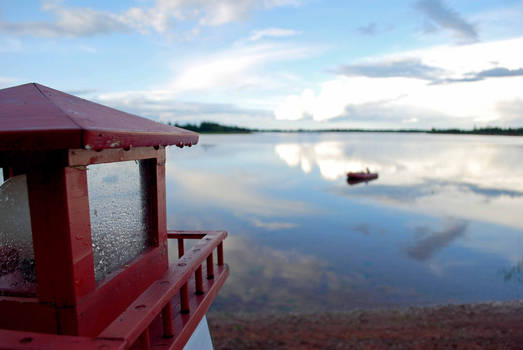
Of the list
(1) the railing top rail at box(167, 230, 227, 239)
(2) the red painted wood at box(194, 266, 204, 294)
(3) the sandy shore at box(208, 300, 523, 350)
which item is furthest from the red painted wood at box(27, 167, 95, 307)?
(3) the sandy shore at box(208, 300, 523, 350)

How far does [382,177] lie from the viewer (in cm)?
4566

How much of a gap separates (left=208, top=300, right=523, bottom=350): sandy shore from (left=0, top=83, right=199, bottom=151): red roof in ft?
26.5

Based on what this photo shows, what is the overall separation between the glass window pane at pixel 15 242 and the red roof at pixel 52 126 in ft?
1.78

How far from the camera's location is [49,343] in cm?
195

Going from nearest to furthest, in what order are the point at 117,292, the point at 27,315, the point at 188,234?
1. the point at 27,315
2. the point at 117,292
3. the point at 188,234

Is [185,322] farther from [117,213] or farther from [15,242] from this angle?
[15,242]

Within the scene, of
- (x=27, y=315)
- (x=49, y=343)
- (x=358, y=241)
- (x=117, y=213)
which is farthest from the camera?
(x=358, y=241)

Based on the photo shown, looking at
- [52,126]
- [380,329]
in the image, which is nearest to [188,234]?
[52,126]

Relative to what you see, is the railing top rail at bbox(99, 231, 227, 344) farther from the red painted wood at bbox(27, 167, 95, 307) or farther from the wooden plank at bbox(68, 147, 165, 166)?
the wooden plank at bbox(68, 147, 165, 166)

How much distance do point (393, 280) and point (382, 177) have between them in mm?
33522

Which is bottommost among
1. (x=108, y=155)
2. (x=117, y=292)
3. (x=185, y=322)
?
(x=185, y=322)

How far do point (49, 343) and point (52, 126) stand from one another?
3.98 feet

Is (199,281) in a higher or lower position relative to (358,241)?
higher

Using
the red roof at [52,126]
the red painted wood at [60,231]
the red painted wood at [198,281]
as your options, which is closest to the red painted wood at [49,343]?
the red painted wood at [60,231]
